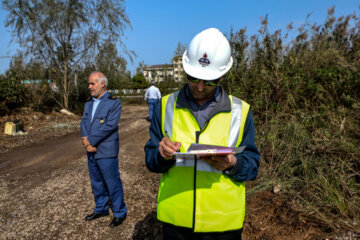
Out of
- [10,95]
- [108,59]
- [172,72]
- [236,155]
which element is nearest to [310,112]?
[236,155]

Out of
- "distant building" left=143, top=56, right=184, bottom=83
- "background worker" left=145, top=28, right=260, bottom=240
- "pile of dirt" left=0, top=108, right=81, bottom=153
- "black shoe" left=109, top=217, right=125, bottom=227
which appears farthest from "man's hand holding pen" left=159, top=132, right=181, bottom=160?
"pile of dirt" left=0, top=108, right=81, bottom=153

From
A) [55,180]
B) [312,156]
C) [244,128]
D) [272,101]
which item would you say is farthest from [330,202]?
[55,180]

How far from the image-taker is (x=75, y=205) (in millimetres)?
3637

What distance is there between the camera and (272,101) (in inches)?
188

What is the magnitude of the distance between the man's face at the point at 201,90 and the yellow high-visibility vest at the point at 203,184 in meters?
0.13

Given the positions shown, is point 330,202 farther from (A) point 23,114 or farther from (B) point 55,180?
(A) point 23,114

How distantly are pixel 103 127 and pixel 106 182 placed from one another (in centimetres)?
72

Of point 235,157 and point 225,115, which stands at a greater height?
point 225,115

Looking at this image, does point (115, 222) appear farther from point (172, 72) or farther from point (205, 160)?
point (172, 72)

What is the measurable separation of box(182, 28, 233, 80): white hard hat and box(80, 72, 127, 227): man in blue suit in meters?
1.85

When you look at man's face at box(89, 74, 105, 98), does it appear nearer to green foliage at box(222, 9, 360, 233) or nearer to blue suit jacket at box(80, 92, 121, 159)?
blue suit jacket at box(80, 92, 121, 159)

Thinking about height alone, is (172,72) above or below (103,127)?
above

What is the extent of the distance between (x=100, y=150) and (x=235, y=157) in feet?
6.94

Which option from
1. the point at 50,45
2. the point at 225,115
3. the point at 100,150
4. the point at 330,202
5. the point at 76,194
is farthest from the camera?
the point at 50,45
